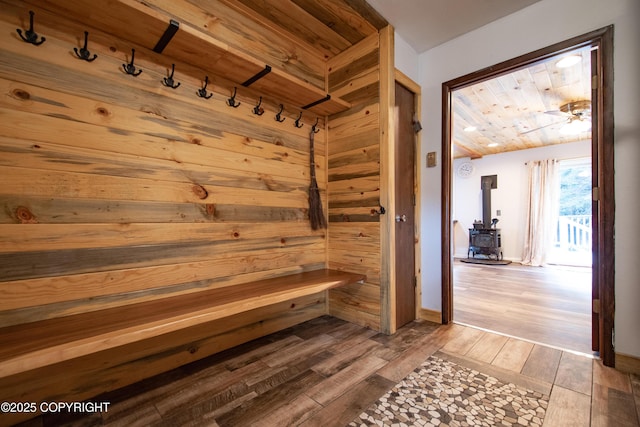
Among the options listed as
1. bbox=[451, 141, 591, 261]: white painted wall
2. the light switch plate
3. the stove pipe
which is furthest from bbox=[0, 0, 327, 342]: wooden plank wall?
the stove pipe

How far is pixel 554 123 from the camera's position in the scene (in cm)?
438

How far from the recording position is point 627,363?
154cm

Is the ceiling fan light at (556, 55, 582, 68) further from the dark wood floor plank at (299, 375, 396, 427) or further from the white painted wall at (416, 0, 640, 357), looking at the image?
the dark wood floor plank at (299, 375, 396, 427)

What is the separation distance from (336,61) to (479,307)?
9.28 ft

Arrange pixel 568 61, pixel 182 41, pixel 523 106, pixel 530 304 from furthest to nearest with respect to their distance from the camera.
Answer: pixel 523 106 → pixel 530 304 → pixel 568 61 → pixel 182 41

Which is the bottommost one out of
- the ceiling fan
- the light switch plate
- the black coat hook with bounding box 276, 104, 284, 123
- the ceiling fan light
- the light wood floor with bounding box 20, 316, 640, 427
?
the light wood floor with bounding box 20, 316, 640, 427

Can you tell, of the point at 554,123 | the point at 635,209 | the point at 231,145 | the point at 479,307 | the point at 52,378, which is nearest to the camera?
the point at 52,378

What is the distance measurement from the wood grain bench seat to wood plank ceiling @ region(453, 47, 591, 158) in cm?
265

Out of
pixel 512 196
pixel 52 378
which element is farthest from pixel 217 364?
pixel 512 196

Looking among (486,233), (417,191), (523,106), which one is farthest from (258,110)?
(486,233)

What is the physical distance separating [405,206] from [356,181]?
0.49m

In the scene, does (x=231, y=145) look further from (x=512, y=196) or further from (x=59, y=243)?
(x=512, y=196)

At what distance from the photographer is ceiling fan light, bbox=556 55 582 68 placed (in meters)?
2.54

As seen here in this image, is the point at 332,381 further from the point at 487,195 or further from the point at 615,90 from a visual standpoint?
the point at 487,195
